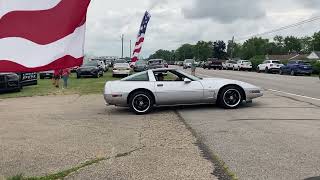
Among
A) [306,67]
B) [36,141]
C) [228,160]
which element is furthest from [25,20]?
[306,67]

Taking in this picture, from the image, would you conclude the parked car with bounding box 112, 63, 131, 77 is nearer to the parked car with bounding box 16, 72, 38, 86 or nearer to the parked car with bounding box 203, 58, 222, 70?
the parked car with bounding box 16, 72, 38, 86

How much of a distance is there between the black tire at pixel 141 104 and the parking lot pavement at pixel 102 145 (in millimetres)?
243

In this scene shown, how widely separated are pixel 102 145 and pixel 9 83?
15148mm

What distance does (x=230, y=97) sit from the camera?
45.8 feet

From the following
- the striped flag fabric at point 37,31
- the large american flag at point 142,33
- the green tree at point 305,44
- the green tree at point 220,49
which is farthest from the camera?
the green tree at point 305,44

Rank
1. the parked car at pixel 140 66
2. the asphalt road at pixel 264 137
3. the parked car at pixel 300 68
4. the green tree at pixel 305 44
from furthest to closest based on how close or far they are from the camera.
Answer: the green tree at pixel 305 44
the parked car at pixel 140 66
the parked car at pixel 300 68
the asphalt road at pixel 264 137

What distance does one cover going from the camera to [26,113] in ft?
46.3

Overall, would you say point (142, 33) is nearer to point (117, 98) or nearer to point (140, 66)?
point (140, 66)

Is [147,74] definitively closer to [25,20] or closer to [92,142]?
[92,142]

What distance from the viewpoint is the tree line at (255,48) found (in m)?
141

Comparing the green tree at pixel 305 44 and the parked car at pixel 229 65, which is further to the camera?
the green tree at pixel 305 44

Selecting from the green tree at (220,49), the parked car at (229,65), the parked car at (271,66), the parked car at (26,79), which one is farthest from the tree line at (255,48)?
the parked car at (26,79)

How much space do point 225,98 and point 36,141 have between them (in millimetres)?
6325

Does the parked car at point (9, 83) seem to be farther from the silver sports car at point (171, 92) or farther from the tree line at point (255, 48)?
the tree line at point (255, 48)
